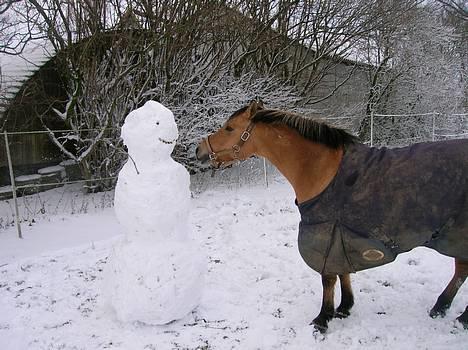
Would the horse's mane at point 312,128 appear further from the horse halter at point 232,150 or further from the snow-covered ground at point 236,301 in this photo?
the snow-covered ground at point 236,301

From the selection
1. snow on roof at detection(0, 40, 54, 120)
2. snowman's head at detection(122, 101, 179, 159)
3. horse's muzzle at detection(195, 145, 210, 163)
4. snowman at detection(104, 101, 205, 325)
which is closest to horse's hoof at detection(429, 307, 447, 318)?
snowman at detection(104, 101, 205, 325)

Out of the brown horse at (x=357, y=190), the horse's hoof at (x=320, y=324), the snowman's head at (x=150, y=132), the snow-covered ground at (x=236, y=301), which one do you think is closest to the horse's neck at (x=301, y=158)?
the brown horse at (x=357, y=190)

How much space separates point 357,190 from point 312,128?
57 cm

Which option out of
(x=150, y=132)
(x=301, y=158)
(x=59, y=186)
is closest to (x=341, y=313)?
(x=301, y=158)

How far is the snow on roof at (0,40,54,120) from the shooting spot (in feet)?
24.9

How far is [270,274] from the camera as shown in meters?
4.05

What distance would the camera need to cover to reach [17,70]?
8.55 metres

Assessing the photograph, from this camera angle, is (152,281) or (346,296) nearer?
(152,281)

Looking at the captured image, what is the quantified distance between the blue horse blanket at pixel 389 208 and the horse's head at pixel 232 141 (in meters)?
0.67

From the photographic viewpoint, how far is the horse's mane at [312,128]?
295 cm

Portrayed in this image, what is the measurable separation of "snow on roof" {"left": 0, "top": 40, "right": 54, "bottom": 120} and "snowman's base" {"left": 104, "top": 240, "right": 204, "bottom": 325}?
5.74m

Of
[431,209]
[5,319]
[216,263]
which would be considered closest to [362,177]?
[431,209]

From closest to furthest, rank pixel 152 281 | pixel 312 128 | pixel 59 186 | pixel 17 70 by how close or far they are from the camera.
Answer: pixel 312 128 → pixel 152 281 → pixel 59 186 → pixel 17 70

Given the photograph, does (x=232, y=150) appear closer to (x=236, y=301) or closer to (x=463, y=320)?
(x=236, y=301)
